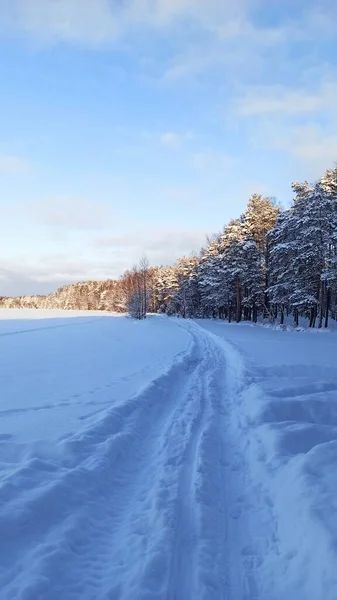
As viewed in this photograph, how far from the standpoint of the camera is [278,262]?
110 feet

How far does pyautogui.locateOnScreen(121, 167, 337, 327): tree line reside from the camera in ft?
94.2

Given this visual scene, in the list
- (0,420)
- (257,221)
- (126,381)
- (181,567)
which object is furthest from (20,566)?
(257,221)

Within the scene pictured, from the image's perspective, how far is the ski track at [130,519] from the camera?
3.06 m

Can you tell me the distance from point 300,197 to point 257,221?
6.31 meters

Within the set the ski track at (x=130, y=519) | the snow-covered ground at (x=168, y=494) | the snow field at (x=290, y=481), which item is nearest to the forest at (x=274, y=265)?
the snow field at (x=290, y=481)

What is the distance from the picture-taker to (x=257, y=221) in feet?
129

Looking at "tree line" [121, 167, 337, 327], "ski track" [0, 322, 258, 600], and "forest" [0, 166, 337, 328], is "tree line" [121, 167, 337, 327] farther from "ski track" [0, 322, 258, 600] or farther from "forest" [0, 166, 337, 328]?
"ski track" [0, 322, 258, 600]

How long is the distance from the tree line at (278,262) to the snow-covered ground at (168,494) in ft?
71.6

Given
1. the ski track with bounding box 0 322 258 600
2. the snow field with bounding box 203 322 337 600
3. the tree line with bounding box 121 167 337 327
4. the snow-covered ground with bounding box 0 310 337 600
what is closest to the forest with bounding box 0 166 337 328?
the tree line with bounding box 121 167 337 327

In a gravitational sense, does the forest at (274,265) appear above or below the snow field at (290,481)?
above

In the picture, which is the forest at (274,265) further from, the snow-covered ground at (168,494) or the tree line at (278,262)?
the snow-covered ground at (168,494)

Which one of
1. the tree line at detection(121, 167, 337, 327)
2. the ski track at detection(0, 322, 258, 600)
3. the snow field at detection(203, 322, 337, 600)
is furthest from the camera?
the tree line at detection(121, 167, 337, 327)

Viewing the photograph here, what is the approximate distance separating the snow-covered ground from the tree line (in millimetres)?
21812

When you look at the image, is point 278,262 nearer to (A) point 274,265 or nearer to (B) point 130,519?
(A) point 274,265
